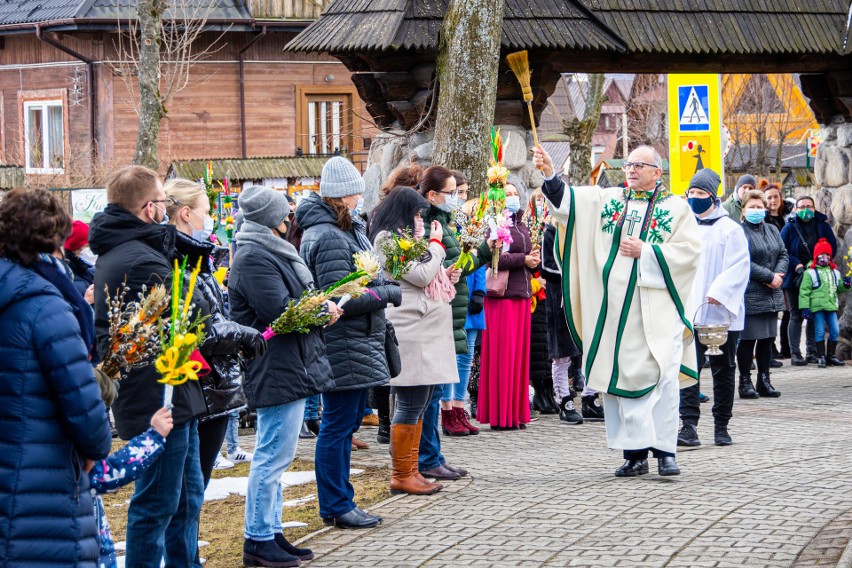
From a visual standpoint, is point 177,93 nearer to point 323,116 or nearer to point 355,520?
point 323,116

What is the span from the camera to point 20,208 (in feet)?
13.5

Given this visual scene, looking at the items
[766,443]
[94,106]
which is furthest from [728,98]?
[766,443]

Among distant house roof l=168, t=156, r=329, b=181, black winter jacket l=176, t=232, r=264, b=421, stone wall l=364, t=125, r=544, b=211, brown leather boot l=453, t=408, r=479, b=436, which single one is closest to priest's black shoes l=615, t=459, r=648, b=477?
brown leather boot l=453, t=408, r=479, b=436

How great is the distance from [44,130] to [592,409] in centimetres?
2075

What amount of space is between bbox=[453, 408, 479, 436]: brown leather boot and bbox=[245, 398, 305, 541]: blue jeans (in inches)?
159

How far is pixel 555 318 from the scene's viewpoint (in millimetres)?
11094

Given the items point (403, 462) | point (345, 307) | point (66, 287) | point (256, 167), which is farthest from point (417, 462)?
point (256, 167)

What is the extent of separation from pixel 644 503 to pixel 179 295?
143 inches

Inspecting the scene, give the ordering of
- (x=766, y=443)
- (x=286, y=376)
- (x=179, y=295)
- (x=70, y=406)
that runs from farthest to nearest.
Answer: (x=766, y=443)
(x=286, y=376)
(x=179, y=295)
(x=70, y=406)

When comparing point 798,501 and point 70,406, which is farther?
point 798,501

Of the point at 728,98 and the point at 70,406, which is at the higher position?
the point at 728,98

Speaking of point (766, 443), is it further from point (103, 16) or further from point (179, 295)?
point (103, 16)

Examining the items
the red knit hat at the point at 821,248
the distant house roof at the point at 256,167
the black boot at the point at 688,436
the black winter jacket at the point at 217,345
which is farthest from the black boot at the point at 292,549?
the distant house roof at the point at 256,167

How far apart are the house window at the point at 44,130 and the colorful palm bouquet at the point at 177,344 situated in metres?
24.1
